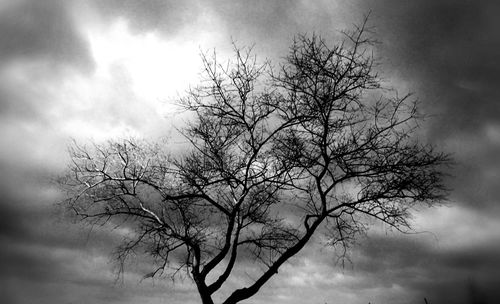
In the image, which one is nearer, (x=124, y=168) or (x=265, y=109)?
(x=265, y=109)

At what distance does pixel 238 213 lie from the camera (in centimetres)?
1361

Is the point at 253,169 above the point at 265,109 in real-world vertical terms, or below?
below

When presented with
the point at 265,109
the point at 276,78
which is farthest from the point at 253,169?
the point at 276,78

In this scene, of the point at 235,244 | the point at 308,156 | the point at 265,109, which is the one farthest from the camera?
the point at 235,244

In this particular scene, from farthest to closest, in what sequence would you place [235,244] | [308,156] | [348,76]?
[235,244], [308,156], [348,76]

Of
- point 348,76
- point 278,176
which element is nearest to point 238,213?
point 278,176

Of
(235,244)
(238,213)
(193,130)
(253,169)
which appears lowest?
(235,244)

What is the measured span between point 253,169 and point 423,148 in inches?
197

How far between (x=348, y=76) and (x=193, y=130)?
16.2 ft

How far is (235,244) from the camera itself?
44.5 feet

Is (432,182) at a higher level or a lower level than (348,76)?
lower

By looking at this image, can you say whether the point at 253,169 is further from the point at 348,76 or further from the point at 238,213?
the point at 348,76

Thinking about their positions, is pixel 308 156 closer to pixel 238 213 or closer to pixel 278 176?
pixel 278 176

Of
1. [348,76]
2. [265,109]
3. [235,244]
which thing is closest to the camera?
[348,76]
